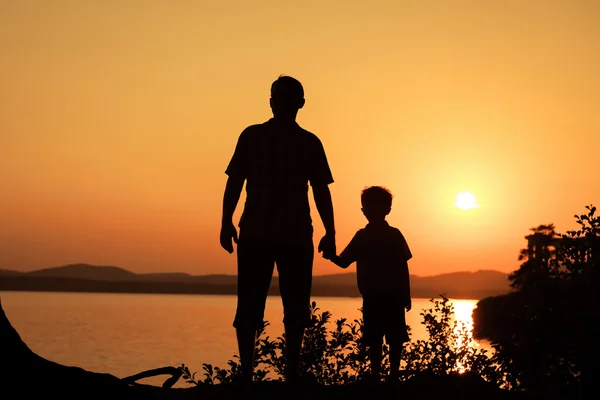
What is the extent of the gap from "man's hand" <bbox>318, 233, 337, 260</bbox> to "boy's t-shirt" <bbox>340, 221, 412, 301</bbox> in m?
1.52

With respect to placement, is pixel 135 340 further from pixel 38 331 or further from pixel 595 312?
pixel 595 312

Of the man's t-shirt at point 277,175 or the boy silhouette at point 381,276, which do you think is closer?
the man's t-shirt at point 277,175

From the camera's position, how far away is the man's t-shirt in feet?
22.6

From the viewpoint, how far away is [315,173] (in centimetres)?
712

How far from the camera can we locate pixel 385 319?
8.97m

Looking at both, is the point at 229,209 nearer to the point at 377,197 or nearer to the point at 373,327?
the point at 377,197

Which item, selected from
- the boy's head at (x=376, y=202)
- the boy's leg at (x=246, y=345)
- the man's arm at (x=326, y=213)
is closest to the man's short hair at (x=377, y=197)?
the boy's head at (x=376, y=202)

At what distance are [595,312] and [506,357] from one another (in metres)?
1.37

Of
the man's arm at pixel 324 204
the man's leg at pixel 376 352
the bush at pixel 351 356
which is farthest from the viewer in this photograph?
the bush at pixel 351 356

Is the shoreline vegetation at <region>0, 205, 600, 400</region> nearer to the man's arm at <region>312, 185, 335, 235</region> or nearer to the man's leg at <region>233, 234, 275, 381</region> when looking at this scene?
the man's leg at <region>233, 234, 275, 381</region>

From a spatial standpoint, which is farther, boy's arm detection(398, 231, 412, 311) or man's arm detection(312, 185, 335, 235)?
boy's arm detection(398, 231, 412, 311)

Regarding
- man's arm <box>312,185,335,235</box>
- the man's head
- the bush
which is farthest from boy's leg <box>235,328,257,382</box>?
the bush

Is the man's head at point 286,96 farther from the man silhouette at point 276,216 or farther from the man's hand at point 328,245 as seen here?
the man's hand at point 328,245

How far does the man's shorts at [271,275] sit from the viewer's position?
6945 millimetres
